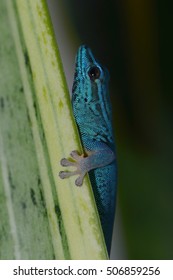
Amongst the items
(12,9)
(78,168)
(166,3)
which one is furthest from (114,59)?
(12,9)

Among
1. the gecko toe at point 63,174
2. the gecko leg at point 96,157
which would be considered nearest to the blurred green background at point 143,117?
Answer: the gecko leg at point 96,157

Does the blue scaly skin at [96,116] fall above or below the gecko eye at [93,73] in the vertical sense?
below

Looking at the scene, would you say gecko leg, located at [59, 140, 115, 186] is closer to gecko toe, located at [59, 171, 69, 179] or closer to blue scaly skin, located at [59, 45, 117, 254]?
blue scaly skin, located at [59, 45, 117, 254]

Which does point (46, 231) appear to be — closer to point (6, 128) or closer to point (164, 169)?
point (6, 128)

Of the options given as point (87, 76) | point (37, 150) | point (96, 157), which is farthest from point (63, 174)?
point (87, 76)

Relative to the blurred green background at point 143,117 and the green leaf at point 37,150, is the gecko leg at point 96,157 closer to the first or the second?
the blurred green background at point 143,117

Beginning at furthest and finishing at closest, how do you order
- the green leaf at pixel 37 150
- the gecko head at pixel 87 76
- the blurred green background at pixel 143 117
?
the gecko head at pixel 87 76 < the blurred green background at pixel 143 117 < the green leaf at pixel 37 150

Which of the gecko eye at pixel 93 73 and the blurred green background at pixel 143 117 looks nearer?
the blurred green background at pixel 143 117

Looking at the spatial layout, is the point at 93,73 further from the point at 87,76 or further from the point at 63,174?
the point at 63,174
